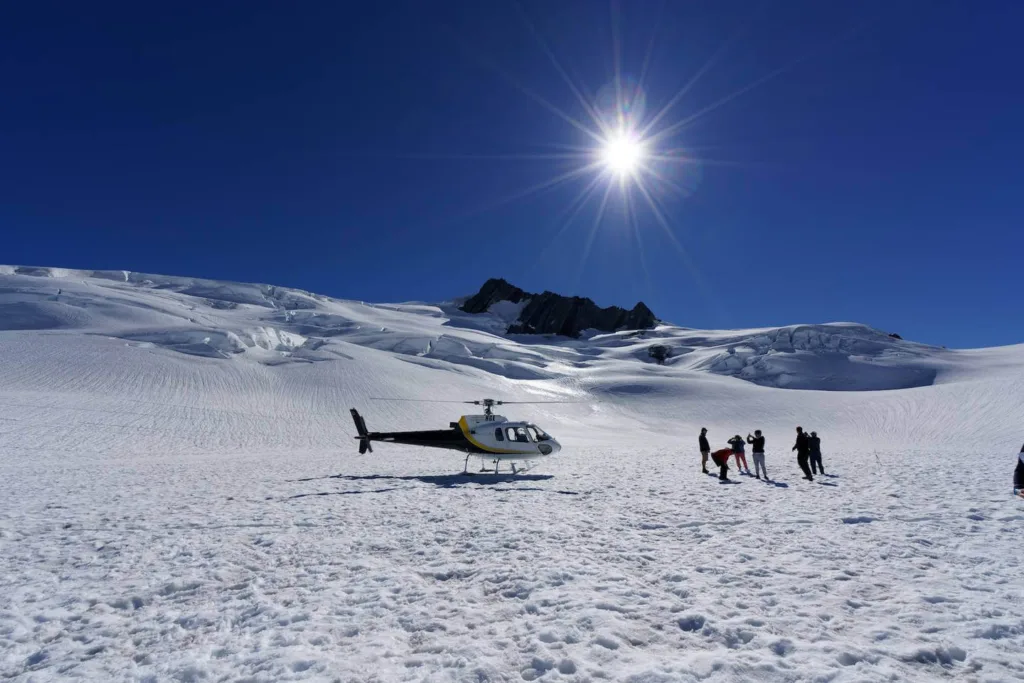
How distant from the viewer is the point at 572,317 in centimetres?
12838

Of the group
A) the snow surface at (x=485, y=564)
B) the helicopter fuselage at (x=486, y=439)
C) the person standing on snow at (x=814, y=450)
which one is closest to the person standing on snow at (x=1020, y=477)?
the snow surface at (x=485, y=564)

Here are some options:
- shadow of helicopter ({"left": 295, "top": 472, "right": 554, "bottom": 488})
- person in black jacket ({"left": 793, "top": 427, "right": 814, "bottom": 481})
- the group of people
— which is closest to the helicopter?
shadow of helicopter ({"left": 295, "top": 472, "right": 554, "bottom": 488})

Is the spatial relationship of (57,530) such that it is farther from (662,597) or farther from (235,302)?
(235,302)

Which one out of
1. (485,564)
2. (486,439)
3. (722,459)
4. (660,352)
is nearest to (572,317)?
(660,352)

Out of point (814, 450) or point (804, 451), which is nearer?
point (804, 451)

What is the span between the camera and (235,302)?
305 feet

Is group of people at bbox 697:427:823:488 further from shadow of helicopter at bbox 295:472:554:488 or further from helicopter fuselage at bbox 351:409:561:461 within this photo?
helicopter fuselage at bbox 351:409:561:461

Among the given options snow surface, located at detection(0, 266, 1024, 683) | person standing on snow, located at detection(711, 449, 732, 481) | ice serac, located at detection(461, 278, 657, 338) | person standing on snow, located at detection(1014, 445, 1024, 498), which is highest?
ice serac, located at detection(461, 278, 657, 338)

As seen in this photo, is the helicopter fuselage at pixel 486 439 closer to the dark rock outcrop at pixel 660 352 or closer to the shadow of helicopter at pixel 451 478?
the shadow of helicopter at pixel 451 478

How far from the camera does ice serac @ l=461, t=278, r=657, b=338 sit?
126 metres

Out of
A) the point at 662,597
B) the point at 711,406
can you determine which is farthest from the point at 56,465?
the point at 711,406

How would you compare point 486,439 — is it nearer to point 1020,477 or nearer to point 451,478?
point 451,478

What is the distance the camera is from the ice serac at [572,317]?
126 metres

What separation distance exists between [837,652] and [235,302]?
105 metres
